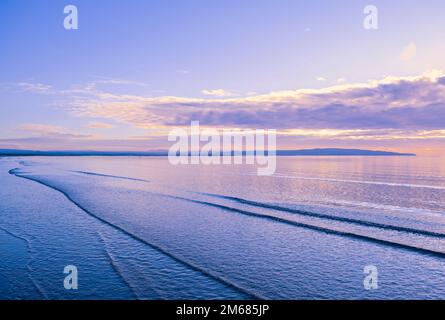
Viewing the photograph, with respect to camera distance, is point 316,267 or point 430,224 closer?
point 316,267

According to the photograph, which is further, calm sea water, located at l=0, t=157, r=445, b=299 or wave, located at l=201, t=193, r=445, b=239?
wave, located at l=201, t=193, r=445, b=239

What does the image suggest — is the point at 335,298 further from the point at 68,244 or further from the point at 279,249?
the point at 68,244

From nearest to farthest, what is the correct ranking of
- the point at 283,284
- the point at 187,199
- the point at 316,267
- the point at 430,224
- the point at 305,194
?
the point at 283,284 < the point at 316,267 < the point at 430,224 < the point at 187,199 < the point at 305,194

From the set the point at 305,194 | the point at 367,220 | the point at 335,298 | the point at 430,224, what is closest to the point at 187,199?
the point at 305,194

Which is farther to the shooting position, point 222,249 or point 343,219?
point 343,219

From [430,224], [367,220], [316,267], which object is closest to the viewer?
[316,267]

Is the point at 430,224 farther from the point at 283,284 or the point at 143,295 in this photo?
the point at 143,295

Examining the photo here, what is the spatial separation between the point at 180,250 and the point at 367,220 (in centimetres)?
1246

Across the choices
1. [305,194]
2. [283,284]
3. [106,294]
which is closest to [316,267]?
[283,284]

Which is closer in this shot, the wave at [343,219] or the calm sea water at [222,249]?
the calm sea water at [222,249]

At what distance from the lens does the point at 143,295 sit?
9.44 m

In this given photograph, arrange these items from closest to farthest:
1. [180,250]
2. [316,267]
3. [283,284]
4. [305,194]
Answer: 1. [283,284]
2. [316,267]
3. [180,250]
4. [305,194]

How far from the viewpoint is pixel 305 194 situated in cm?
3228

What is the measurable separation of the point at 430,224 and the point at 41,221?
2242 cm
